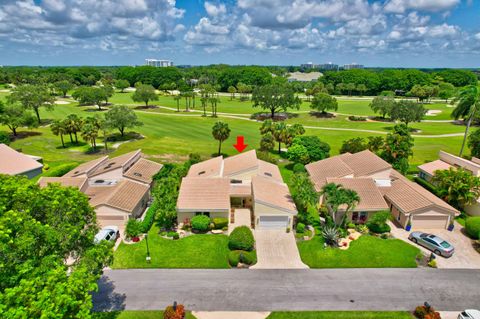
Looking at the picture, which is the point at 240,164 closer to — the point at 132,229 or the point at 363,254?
the point at 132,229

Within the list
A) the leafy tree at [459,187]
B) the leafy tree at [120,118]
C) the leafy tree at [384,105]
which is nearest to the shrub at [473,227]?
the leafy tree at [459,187]

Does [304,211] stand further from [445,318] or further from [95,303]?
[95,303]

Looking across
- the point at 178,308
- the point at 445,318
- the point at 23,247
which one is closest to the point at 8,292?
the point at 23,247

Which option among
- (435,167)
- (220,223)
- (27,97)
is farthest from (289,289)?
(27,97)

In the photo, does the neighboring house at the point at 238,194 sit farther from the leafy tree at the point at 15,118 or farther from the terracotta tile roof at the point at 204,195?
the leafy tree at the point at 15,118

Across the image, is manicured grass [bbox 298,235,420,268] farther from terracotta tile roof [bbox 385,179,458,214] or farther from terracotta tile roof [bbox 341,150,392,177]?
terracotta tile roof [bbox 341,150,392,177]

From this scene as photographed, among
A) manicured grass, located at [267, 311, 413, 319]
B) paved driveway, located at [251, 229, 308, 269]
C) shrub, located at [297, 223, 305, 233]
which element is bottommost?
manicured grass, located at [267, 311, 413, 319]

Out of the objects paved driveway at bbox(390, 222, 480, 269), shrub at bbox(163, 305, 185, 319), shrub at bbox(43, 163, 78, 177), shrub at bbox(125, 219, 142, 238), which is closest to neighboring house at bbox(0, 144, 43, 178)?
shrub at bbox(43, 163, 78, 177)
